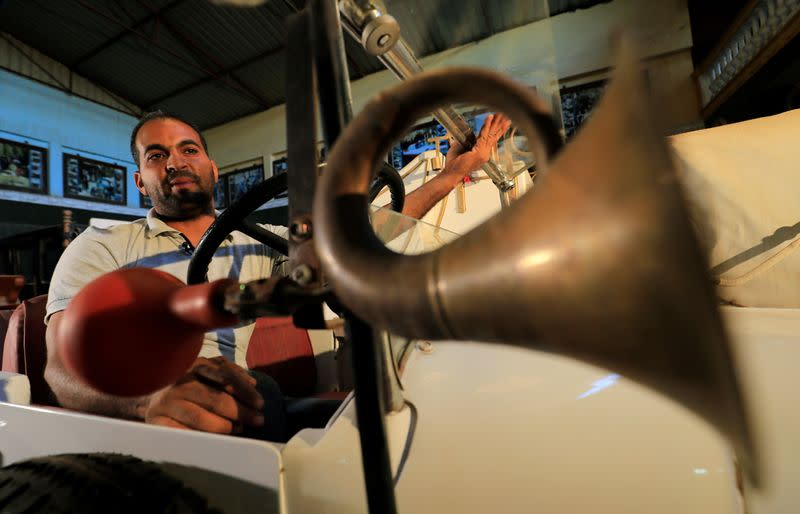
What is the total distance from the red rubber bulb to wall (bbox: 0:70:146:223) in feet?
27.6

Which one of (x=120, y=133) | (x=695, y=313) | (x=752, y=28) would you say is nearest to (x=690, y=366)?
(x=695, y=313)

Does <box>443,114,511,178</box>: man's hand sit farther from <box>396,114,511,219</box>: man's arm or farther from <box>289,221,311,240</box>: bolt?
<box>289,221,311,240</box>: bolt

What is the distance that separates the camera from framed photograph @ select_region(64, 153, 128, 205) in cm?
693

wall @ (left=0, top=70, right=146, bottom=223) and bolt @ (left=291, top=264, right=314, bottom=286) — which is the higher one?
wall @ (left=0, top=70, right=146, bottom=223)

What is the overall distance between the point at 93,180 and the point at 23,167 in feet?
3.52

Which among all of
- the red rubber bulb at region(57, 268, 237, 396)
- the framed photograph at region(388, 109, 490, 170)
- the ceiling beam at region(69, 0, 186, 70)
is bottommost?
the red rubber bulb at region(57, 268, 237, 396)

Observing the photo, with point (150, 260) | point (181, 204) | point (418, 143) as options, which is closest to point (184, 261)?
point (150, 260)

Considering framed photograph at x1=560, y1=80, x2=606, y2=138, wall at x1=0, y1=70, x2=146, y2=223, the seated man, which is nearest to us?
the seated man

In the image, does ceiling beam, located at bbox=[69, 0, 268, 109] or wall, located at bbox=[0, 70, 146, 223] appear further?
wall, located at bbox=[0, 70, 146, 223]

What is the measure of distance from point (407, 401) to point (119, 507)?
390mm

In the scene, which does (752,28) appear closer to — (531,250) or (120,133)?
(531,250)

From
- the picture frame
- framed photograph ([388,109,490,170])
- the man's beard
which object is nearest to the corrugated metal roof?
the picture frame

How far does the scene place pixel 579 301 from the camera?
0.18 metres

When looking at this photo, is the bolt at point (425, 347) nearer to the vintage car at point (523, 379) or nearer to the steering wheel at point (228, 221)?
the vintage car at point (523, 379)
